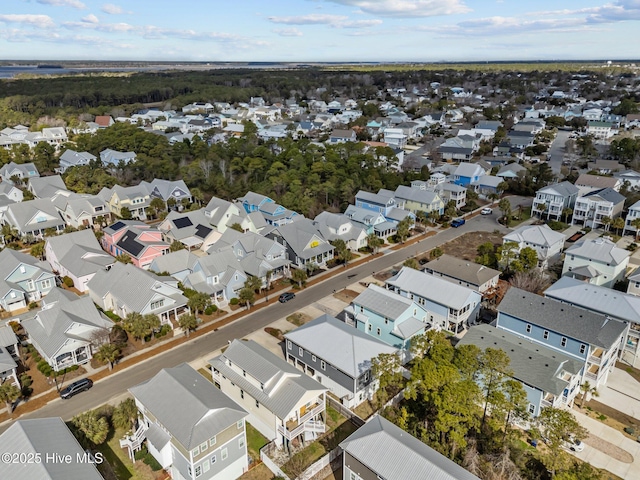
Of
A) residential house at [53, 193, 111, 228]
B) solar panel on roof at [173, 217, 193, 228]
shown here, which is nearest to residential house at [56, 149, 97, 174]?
residential house at [53, 193, 111, 228]

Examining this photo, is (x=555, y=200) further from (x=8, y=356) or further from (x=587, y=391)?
(x=8, y=356)

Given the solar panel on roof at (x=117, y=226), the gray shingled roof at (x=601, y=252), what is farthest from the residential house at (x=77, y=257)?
the gray shingled roof at (x=601, y=252)

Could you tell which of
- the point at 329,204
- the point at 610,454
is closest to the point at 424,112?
the point at 329,204

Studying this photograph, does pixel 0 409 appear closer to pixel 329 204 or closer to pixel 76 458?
pixel 76 458

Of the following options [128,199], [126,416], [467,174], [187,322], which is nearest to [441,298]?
[187,322]

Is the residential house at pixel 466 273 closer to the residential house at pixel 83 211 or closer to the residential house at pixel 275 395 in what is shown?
the residential house at pixel 275 395

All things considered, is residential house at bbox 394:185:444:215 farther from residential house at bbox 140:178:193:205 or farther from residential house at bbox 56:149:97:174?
residential house at bbox 56:149:97:174
